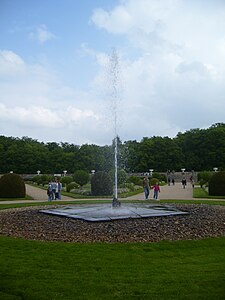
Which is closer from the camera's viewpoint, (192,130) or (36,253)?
(36,253)

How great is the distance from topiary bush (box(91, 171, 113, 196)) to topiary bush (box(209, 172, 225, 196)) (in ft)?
21.6

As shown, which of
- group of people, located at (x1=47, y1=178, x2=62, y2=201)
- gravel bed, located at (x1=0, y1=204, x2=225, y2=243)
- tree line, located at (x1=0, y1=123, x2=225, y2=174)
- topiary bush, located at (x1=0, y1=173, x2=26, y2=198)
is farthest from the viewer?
tree line, located at (x1=0, y1=123, x2=225, y2=174)

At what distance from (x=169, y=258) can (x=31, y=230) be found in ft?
14.3

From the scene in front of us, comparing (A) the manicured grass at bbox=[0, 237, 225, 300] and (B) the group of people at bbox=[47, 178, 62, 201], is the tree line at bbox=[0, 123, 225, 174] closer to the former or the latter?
(B) the group of people at bbox=[47, 178, 62, 201]

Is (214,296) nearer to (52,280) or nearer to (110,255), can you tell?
(52,280)

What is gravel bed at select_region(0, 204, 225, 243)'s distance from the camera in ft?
31.6

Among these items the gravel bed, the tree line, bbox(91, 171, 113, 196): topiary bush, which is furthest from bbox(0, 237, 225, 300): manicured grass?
the tree line

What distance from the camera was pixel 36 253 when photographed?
26.3 feet

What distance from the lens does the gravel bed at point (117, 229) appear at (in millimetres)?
9617

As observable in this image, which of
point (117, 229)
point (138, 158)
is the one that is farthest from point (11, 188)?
point (138, 158)

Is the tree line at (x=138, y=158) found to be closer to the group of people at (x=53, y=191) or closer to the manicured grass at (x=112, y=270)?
the group of people at (x=53, y=191)

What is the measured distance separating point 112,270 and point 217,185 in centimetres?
2123

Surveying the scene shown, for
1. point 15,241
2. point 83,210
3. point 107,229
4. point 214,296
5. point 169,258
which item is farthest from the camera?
point 83,210

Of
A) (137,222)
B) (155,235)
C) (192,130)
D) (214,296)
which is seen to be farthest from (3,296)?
(192,130)
